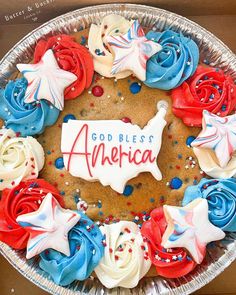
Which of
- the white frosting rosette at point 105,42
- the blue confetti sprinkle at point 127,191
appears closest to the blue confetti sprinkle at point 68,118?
the white frosting rosette at point 105,42

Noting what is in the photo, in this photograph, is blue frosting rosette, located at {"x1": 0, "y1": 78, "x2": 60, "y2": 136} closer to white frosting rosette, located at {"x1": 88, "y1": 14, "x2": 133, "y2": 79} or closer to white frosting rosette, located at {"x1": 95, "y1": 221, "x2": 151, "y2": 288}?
white frosting rosette, located at {"x1": 88, "y1": 14, "x2": 133, "y2": 79}

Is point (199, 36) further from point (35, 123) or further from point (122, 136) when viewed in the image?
point (35, 123)

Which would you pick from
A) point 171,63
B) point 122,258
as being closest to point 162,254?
point 122,258

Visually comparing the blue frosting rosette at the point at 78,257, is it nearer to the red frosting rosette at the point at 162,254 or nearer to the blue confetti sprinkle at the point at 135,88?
the red frosting rosette at the point at 162,254

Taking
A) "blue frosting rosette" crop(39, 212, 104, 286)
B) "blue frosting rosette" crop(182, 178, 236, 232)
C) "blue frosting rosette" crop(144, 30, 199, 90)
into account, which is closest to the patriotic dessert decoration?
"blue frosting rosette" crop(144, 30, 199, 90)

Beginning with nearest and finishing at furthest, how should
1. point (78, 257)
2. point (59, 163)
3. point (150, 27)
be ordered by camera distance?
point (78, 257)
point (59, 163)
point (150, 27)

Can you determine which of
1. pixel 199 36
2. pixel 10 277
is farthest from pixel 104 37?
pixel 10 277

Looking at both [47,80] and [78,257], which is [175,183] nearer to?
[78,257]
